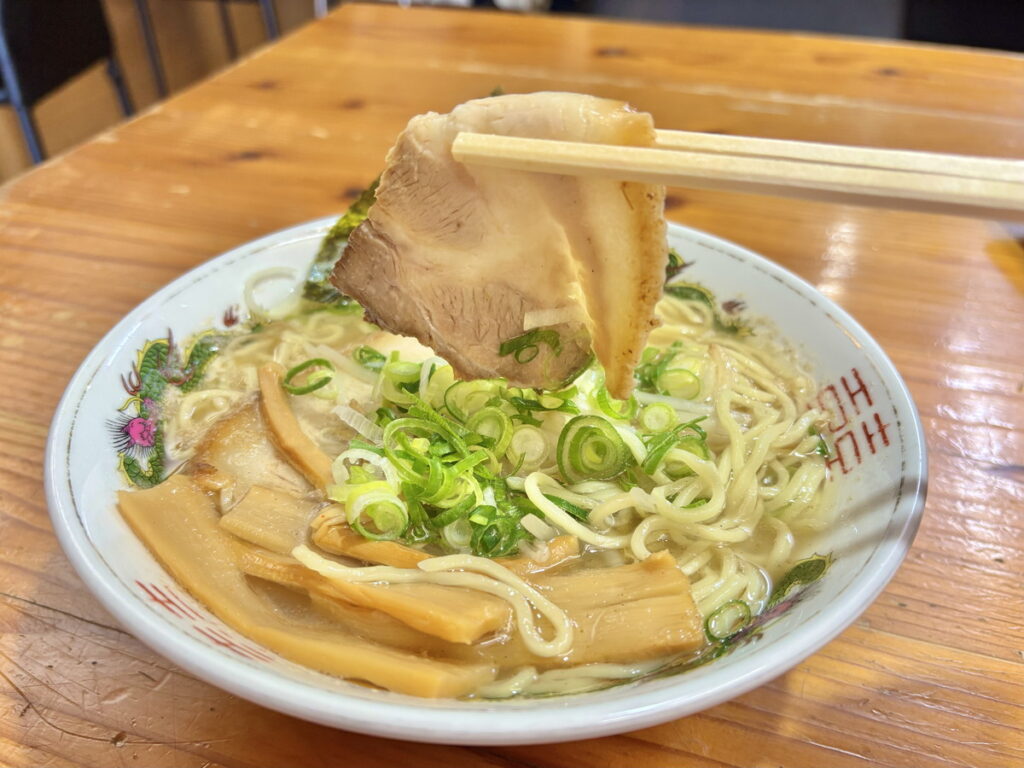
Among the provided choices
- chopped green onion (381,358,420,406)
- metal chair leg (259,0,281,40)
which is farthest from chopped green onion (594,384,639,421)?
metal chair leg (259,0,281,40)

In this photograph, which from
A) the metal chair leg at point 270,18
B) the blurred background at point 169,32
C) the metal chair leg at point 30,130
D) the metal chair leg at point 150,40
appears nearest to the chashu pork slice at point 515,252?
the metal chair leg at point 30,130

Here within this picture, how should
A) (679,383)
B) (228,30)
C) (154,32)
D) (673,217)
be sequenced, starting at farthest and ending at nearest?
1. (228,30)
2. (154,32)
3. (673,217)
4. (679,383)

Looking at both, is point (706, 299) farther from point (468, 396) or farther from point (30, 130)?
point (30, 130)

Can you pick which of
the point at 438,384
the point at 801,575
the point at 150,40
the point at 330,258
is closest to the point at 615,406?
the point at 438,384

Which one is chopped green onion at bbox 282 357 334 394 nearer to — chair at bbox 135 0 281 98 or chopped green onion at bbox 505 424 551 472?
chopped green onion at bbox 505 424 551 472

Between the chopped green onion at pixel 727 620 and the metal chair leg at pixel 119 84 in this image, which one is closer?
the chopped green onion at pixel 727 620

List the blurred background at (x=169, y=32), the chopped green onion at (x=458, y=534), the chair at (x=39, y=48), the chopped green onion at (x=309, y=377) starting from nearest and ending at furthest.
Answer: the chopped green onion at (x=458, y=534)
the chopped green onion at (x=309, y=377)
the chair at (x=39, y=48)
the blurred background at (x=169, y=32)

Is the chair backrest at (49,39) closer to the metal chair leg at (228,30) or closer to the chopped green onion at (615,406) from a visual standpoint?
the metal chair leg at (228,30)
